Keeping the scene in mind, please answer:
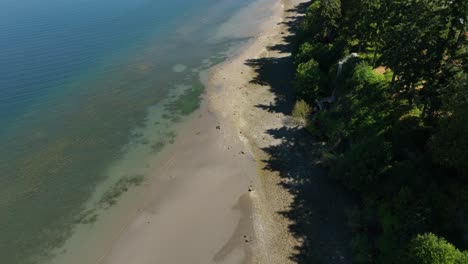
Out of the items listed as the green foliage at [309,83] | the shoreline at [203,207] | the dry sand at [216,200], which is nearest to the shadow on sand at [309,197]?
the dry sand at [216,200]

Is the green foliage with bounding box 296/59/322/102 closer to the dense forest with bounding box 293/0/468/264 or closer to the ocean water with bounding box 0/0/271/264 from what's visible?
the dense forest with bounding box 293/0/468/264

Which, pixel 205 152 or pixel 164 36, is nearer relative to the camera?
pixel 205 152

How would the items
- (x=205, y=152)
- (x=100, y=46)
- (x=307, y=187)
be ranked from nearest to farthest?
(x=307, y=187) < (x=205, y=152) < (x=100, y=46)

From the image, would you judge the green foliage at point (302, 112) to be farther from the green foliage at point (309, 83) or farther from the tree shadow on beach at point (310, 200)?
the tree shadow on beach at point (310, 200)

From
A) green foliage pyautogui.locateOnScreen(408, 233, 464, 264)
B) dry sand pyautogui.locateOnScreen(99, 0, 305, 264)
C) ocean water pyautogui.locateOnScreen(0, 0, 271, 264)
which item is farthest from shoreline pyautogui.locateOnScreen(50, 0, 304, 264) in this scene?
green foliage pyautogui.locateOnScreen(408, 233, 464, 264)

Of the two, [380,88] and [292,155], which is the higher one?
[380,88]

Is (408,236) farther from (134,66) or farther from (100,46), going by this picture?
(100,46)

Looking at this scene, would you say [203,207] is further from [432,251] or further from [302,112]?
[432,251]

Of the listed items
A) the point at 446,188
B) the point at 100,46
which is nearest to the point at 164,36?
the point at 100,46
